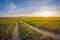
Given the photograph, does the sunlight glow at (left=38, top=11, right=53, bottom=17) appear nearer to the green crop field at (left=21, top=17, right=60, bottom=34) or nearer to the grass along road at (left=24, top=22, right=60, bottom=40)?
the green crop field at (left=21, top=17, right=60, bottom=34)

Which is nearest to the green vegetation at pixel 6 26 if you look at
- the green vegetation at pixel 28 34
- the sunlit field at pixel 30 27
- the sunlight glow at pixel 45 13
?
the sunlit field at pixel 30 27

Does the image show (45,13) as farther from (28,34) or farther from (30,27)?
(28,34)

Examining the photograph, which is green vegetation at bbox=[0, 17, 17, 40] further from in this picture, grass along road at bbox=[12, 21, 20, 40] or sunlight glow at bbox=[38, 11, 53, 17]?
sunlight glow at bbox=[38, 11, 53, 17]

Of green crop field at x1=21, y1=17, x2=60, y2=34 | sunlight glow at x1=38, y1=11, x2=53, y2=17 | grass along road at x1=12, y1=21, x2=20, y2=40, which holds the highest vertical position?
sunlight glow at x1=38, y1=11, x2=53, y2=17

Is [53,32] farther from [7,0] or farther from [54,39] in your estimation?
[7,0]

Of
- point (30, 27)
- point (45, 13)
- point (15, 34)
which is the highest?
point (45, 13)

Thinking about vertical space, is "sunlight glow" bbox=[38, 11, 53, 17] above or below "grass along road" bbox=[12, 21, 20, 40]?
above

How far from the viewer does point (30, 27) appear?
2498 millimetres

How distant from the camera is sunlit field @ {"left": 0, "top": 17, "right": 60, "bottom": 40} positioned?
2.48m

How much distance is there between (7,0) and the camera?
253 centimetres

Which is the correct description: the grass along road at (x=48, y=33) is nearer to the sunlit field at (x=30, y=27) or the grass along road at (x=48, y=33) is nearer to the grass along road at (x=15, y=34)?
the sunlit field at (x=30, y=27)

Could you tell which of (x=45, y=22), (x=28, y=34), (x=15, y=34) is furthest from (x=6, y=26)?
(x=45, y=22)

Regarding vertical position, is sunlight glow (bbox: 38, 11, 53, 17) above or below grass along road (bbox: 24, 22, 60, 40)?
above

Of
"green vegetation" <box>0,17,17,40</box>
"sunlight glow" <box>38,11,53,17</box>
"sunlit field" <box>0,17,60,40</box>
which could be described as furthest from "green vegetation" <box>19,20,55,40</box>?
"sunlight glow" <box>38,11,53,17</box>
